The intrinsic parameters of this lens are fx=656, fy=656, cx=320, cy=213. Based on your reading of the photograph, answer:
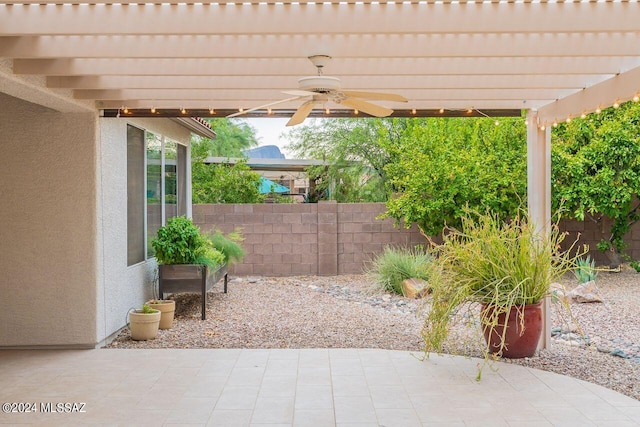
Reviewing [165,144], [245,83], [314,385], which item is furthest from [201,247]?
[314,385]

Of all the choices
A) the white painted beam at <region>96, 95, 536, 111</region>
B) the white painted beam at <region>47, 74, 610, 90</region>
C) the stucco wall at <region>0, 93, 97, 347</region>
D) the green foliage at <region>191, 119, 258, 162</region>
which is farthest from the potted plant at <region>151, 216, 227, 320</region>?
the green foliage at <region>191, 119, 258, 162</region>

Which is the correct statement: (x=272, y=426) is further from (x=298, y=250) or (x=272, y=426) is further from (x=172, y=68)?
(x=298, y=250)

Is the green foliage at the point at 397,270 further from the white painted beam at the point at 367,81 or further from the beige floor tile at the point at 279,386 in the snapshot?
the beige floor tile at the point at 279,386

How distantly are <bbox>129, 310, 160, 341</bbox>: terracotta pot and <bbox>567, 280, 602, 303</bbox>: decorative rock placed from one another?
5.50m

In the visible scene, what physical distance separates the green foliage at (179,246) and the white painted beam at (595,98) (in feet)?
13.5

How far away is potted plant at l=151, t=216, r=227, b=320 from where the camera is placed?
299 inches

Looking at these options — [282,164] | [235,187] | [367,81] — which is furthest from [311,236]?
[367,81]

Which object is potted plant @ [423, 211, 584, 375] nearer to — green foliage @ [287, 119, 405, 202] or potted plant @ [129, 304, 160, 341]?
potted plant @ [129, 304, 160, 341]

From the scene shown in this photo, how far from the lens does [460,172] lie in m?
10.1

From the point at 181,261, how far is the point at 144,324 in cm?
127

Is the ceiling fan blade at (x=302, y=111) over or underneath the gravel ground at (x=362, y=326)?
over

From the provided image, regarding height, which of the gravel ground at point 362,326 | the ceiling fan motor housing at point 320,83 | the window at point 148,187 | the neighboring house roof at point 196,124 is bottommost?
the gravel ground at point 362,326

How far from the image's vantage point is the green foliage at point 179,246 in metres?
7.65

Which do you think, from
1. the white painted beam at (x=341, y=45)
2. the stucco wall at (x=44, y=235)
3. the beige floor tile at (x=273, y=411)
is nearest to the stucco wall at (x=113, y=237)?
the stucco wall at (x=44, y=235)
